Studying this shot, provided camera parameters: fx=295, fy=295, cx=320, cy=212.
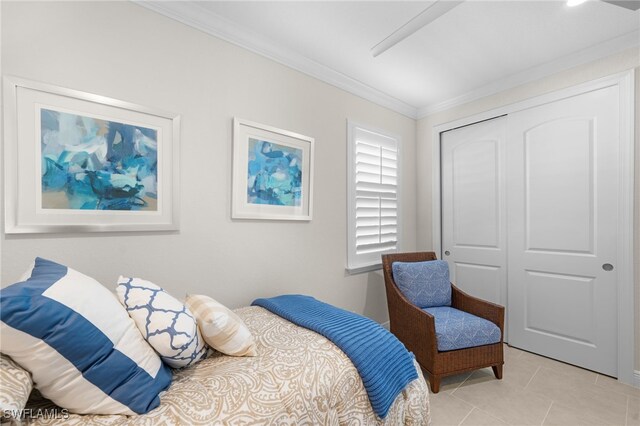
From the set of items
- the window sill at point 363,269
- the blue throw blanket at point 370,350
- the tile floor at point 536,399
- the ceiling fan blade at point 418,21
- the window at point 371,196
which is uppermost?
the ceiling fan blade at point 418,21

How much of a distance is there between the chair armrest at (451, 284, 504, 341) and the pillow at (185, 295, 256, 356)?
1.96m

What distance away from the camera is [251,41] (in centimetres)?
219

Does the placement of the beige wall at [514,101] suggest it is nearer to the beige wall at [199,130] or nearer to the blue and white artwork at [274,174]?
the beige wall at [199,130]

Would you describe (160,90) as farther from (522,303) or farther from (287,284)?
(522,303)

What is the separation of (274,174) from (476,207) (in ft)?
7.25

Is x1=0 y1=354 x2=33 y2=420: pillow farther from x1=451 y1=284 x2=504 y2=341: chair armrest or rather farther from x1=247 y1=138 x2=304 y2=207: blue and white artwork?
x1=451 y1=284 x2=504 y2=341: chair armrest

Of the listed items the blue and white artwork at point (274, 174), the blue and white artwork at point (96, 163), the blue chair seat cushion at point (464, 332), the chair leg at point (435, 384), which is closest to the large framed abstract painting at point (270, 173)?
the blue and white artwork at point (274, 174)

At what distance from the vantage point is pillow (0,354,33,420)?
744 mm

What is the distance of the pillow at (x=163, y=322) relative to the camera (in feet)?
3.61

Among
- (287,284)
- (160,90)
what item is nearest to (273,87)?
(160,90)

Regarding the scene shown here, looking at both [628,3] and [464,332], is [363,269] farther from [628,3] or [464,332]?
[628,3]

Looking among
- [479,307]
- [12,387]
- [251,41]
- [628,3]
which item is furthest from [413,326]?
[251,41]

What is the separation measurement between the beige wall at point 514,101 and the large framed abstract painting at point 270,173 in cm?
171

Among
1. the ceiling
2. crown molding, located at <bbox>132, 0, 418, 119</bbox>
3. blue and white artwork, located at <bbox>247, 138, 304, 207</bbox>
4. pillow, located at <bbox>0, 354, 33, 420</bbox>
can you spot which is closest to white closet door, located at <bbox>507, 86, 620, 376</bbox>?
the ceiling
